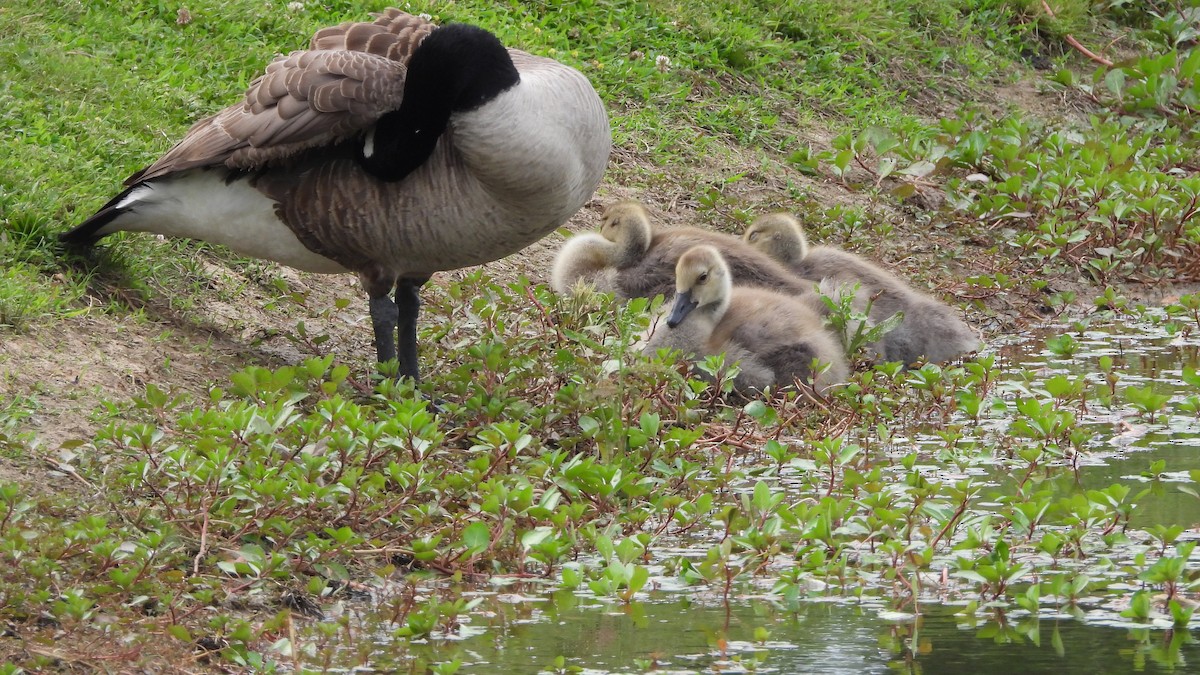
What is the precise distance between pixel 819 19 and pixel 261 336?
18.7 ft

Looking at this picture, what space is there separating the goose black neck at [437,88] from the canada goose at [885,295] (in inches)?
87.7

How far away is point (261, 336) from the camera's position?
22.8 feet

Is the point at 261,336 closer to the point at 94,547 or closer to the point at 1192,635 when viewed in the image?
the point at 94,547

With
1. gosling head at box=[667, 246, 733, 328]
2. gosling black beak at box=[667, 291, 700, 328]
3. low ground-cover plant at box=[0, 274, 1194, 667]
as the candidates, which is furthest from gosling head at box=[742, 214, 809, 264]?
low ground-cover plant at box=[0, 274, 1194, 667]

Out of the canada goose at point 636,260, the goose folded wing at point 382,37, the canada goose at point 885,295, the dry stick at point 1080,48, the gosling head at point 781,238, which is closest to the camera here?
Result: the goose folded wing at point 382,37

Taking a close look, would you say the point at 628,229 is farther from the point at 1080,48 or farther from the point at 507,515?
the point at 1080,48

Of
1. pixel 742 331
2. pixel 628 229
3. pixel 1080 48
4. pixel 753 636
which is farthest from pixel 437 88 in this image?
pixel 1080 48

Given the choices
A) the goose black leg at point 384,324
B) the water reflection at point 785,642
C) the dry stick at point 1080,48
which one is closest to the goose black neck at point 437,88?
the goose black leg at point 384,324

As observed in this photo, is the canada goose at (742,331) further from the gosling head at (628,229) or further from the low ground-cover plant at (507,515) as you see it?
the low ground-cover plant at (507,515)

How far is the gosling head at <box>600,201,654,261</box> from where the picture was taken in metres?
7.73

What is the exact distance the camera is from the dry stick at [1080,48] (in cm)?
1189

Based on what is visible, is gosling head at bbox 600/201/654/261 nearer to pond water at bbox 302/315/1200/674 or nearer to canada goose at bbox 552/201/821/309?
canada goose at bbox 552/201/821/309

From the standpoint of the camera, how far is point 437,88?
5930mm

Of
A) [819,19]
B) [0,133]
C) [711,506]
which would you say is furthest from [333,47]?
[819,19]
